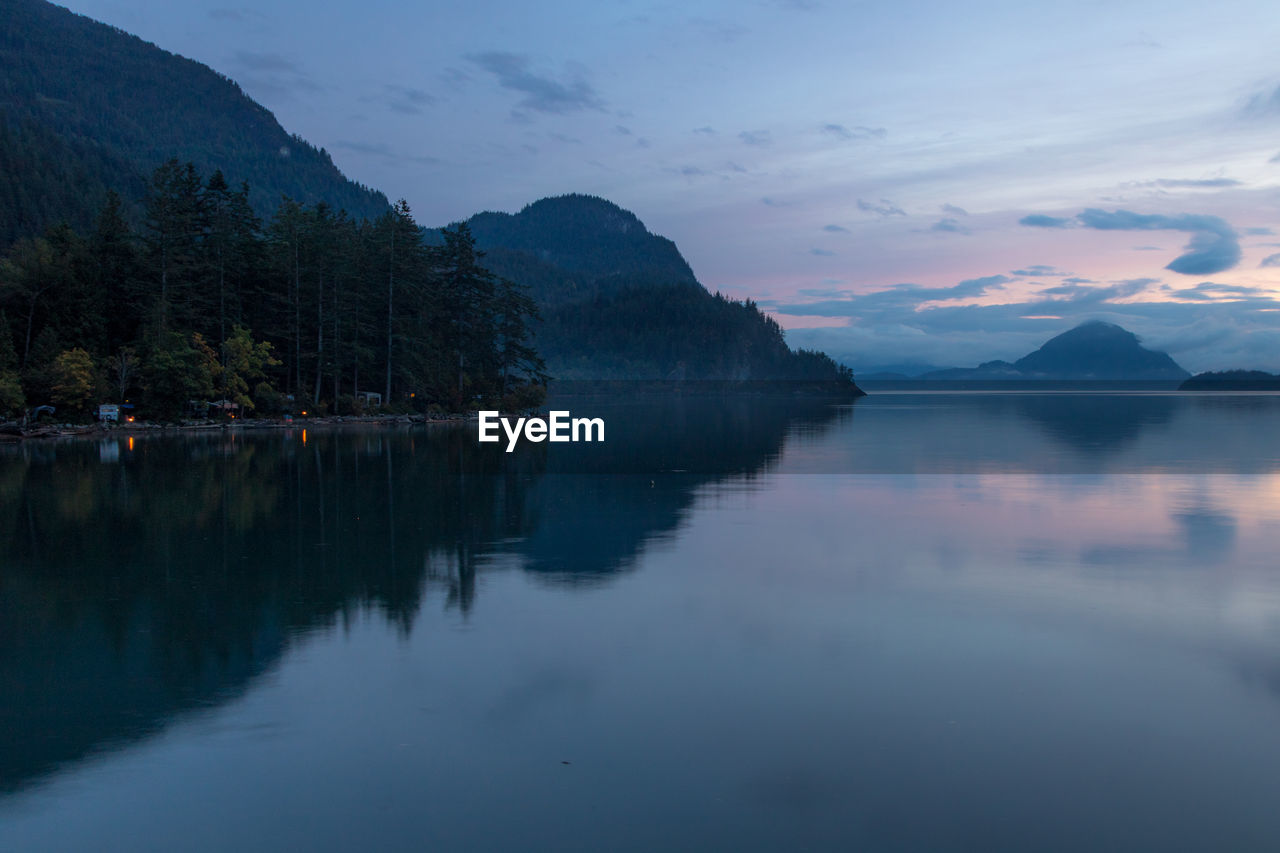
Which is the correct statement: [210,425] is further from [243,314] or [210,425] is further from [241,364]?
[243,314]

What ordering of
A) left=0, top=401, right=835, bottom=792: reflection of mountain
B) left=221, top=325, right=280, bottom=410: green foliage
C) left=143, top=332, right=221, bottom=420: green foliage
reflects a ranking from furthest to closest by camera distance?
left=221, top=325, right=280, bottom=410: green foliage < left=143, top=332, right=221, bottom=420: green foliage < left=0, top=401, right=835, bottom=792: reflection of mountain

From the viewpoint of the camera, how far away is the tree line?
57.7 meters

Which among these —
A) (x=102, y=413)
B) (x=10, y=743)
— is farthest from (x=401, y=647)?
(x=102, y=413)

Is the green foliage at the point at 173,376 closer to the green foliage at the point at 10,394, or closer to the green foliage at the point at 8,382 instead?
the green foliage at the point at 8,382

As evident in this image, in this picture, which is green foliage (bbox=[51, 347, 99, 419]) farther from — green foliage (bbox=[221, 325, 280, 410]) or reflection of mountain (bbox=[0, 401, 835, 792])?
reflection of mountain (bbox=[0, 401, 835, 792])

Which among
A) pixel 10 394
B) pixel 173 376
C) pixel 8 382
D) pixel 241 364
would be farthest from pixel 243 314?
pixel 10 394

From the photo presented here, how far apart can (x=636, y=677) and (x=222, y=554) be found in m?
10.3

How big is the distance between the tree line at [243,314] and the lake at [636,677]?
38668 millimetres

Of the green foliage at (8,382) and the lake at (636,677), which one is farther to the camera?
the green foliage at (8,382)

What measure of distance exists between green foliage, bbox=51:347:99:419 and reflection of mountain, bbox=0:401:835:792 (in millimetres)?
17935

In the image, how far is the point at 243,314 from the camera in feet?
235

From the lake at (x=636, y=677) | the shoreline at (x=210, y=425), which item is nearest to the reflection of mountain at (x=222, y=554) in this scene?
the lake at (x=636, y=677)

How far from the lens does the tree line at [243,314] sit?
5772cm

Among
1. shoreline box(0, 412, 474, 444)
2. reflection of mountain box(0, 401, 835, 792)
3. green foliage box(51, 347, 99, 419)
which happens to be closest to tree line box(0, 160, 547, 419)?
green foliage box(51, 347, 99, 419)
